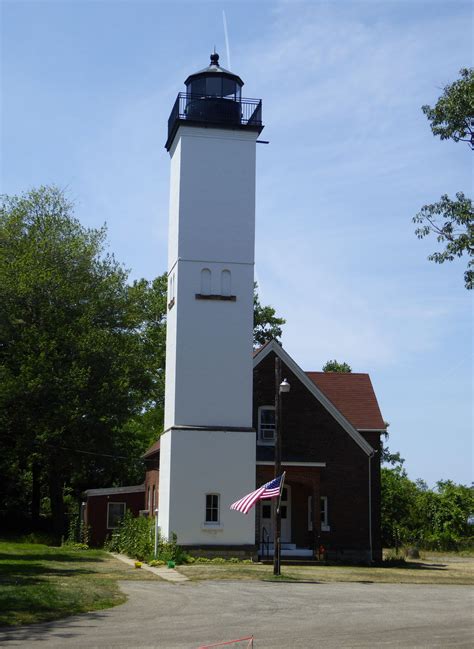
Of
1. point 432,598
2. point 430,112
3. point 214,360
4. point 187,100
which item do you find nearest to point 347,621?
point 432,598

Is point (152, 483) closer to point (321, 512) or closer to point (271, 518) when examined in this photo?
point (271, 518)

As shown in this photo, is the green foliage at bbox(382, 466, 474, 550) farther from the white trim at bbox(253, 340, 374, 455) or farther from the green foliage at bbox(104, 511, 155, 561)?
the green foliage at bbox(104, 511, 155, 561)

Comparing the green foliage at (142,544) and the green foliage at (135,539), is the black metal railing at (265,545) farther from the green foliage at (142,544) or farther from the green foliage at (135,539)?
the green foliage at (135,539)

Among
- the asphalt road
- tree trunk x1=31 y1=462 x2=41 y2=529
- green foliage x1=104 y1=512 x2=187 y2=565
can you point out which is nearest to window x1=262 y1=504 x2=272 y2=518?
green foliage x1=104 y1=512 x2=187 y2=565

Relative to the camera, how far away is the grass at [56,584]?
50.5 feet

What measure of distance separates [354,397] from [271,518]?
23.5 ft

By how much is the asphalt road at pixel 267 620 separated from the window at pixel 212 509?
926 centimetres

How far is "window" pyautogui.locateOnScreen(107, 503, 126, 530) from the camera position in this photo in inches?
1618

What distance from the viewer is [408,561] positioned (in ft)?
117

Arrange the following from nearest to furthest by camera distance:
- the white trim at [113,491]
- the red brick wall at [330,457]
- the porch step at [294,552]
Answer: the porch step at [294,552], the red brick wall at [330,457], the white trim at [113,491]

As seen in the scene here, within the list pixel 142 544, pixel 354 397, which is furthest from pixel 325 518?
pixel 142 544

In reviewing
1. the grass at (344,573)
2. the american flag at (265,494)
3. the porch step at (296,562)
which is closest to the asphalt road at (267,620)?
the grass at (344,573)

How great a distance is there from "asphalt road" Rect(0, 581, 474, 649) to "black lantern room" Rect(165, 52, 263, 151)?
716 inches

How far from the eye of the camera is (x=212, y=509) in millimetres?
30547
